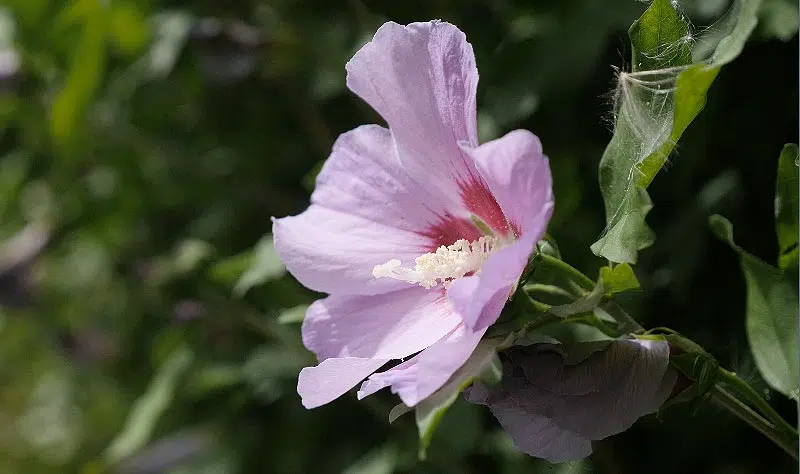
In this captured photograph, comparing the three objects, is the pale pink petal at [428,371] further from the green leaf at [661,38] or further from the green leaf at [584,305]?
the green leaf at [661,38]

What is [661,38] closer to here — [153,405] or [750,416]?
[750,416]

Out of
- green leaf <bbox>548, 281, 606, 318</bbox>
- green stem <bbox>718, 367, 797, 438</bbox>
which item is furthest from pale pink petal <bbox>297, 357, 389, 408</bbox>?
green stem <bbox>718, 367, 797, 438</bbox>

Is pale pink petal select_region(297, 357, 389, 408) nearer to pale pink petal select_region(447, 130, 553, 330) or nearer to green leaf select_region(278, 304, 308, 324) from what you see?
pale pink petal select_region(447, 130, 553, 330)

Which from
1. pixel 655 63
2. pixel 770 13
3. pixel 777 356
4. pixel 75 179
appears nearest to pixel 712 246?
pixel 770 13

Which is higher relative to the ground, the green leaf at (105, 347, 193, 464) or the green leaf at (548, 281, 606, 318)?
the green leaf at (548, 281, 606, 318)

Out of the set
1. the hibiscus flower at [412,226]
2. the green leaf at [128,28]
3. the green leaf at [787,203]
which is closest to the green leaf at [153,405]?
the green leaf at [128,28]
